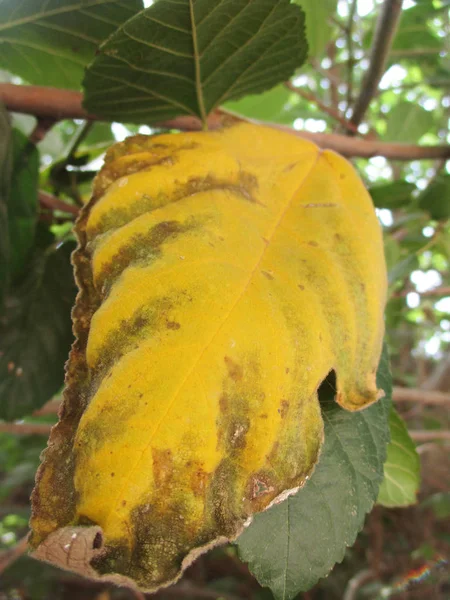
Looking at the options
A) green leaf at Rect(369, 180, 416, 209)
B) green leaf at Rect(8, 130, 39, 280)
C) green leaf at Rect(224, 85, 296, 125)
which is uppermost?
green leaf at Rect(8, 130, 39, 280)

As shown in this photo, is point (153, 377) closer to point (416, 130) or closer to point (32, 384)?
point (32, 384)

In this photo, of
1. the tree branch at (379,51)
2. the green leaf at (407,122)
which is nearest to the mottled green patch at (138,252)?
the tree branch at (379,51)

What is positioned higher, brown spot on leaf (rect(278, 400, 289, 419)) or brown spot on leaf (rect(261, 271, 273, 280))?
brown spot on leaf (rect(261, 271, 273, 280))

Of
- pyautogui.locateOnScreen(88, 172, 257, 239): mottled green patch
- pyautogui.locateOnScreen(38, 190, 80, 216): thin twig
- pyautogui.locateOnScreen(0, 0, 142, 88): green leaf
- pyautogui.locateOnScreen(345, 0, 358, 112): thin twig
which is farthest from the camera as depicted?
pyautogui.locateOnScreen(345, 0, 358, 112): thin twig

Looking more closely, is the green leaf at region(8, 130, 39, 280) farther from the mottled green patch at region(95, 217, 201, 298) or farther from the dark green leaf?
the dark green leaf

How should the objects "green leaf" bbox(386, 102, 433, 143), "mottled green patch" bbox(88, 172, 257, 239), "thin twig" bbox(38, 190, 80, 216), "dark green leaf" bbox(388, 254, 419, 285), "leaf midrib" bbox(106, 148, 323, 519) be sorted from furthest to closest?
"green leaf" bbox(386, 102, 433, 143) < "dark green leaf" bbox(388, 254, 419, 285) < "thin twig" bbox(38, 190, 80, 216) < "mottled green patch" bbox(88, 172, 257, 239) < "leaf midrib" bbox(106, 148, 323, 519)

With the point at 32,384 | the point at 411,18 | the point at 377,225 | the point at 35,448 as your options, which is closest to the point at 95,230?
the point at 377,225

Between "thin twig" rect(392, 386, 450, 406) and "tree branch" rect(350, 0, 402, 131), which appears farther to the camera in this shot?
"thin twig" rect(392, 386, 450, 406)

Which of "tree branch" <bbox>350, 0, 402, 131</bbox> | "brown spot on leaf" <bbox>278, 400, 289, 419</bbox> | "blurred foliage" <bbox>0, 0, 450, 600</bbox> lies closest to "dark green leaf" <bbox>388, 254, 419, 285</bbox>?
"blurred foliage" <bbox>0, 0, 450, 600</bbox>
